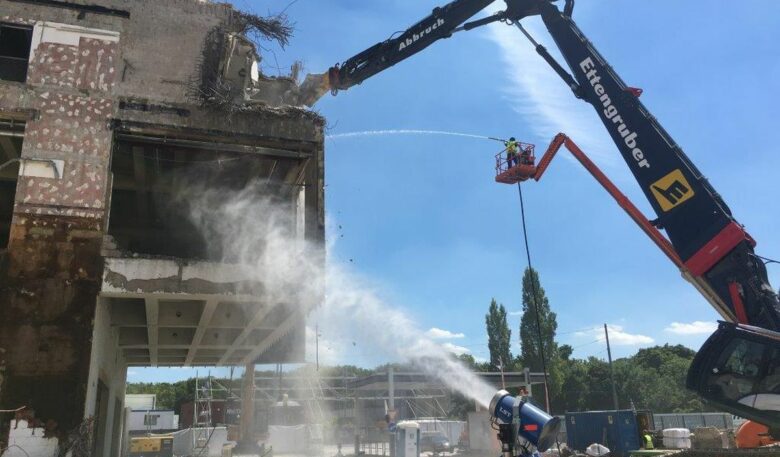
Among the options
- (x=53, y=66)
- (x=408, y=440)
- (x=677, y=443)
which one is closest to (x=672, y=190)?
(x=53, y=66)

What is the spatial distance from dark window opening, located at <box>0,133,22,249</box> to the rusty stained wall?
4.10 feet

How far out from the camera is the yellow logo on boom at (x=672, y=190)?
36.6 feet

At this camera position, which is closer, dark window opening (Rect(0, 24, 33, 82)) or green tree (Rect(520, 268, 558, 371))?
dark window opening (Rect(0, 24, 33, 82))

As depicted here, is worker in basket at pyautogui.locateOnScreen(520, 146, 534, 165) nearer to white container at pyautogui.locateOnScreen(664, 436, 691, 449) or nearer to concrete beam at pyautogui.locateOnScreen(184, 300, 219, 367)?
→ concrete beam at pyautogui.locateOnScreen(184, 300, 219, 367)

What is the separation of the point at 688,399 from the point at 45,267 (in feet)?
220

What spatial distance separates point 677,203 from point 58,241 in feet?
38.1

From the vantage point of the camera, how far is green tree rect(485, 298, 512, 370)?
57.3 meters

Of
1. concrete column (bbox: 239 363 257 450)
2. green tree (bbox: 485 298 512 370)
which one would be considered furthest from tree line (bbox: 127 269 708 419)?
concrete column (bbox: 239 363 257 450)

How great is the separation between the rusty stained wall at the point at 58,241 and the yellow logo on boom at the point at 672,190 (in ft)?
35.3

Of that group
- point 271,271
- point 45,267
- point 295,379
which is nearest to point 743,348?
point 271,271

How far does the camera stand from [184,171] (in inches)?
512

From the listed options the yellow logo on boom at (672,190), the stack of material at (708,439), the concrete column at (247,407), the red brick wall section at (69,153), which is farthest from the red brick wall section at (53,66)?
the concrete column at (247,407)

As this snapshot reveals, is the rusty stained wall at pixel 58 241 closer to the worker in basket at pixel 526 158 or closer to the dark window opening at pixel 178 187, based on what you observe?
the dark window opening at pixel 178 187

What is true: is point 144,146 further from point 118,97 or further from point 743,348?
point 743,348
